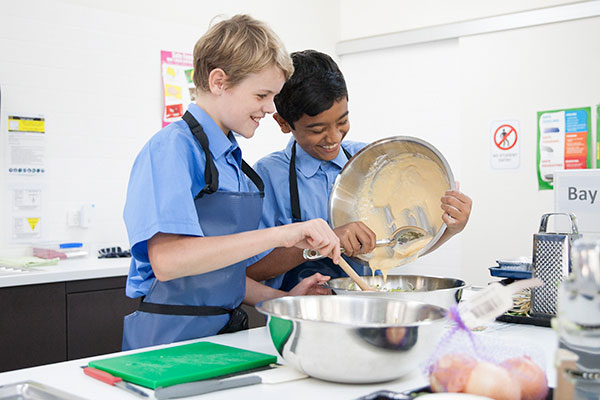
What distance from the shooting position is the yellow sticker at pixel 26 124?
3104mm

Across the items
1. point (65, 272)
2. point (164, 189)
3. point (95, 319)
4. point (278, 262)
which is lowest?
point (95, 319)

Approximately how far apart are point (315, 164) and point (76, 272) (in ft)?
4.06

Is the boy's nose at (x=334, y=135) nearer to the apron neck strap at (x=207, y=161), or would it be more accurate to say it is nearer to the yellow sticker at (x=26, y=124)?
the apron neck strap at (x=207, y=161)

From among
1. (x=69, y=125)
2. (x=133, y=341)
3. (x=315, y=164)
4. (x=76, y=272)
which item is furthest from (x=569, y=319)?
(x=69, y=125)

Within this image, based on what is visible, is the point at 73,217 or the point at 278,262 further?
the point at 73,217

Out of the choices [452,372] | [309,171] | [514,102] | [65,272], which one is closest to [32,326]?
[65,272]

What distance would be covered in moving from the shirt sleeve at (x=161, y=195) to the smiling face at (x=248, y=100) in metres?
0.18

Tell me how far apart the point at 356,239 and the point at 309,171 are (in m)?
0.39

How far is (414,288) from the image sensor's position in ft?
5.65

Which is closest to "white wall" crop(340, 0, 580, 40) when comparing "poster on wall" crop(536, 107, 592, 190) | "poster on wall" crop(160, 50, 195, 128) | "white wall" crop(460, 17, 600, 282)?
"white wall" crop(460, 17, 600, 282)

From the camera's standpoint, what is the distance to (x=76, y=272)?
2.70 metres

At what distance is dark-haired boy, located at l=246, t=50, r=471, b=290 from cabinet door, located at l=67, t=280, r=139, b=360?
1.08 meters

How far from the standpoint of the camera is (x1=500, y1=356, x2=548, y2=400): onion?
0.90 meters

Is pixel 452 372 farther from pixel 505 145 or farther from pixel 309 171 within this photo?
pixel 505 145
